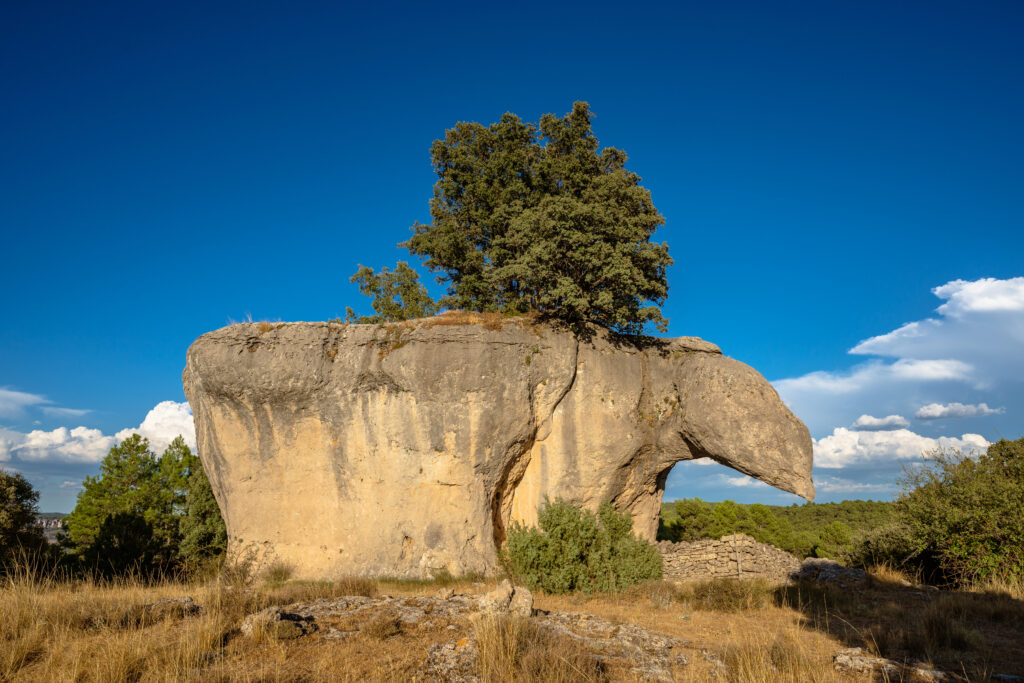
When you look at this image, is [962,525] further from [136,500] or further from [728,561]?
[136,500]

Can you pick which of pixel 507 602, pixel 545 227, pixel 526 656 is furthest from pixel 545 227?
pixel 526 656

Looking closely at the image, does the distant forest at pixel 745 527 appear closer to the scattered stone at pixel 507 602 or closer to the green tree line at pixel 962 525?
the green tree line at pixel 962 525

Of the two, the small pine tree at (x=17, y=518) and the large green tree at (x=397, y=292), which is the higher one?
the large green tree at (x=397, y=292)

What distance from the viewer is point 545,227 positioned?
56.2 ft

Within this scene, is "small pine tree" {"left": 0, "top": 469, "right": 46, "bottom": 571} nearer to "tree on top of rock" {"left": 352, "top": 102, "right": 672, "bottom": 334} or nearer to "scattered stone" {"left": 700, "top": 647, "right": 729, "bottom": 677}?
"tree on top of rock" {"left": 352, "top": 102, "right": 672, "bottom": 334}

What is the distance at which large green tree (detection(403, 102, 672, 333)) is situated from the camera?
17.1 m

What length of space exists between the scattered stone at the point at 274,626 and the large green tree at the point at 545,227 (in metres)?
11.1

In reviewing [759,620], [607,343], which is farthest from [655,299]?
[759,620]

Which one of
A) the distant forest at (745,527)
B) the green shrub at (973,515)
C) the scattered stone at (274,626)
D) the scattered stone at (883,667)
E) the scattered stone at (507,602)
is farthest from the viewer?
the distant forest at (745,527)

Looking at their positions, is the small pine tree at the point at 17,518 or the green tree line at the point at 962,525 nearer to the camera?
the green tree line at the point at 962,525

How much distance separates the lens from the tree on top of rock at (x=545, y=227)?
1711 cm

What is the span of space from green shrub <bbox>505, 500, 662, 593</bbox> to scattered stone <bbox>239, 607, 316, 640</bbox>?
7292mm

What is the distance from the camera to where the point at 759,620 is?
38.5ft

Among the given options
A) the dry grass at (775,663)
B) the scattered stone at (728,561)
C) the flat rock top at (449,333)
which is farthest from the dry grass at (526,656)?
the scattered stone at (728,561)
